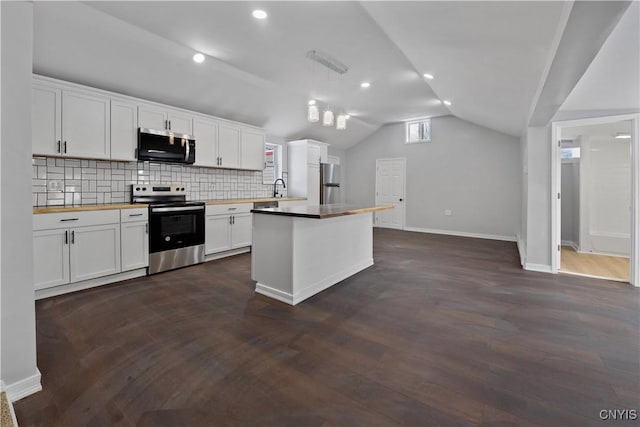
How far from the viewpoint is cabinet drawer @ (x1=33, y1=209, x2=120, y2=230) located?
292 centimetres

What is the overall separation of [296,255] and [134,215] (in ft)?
7.25

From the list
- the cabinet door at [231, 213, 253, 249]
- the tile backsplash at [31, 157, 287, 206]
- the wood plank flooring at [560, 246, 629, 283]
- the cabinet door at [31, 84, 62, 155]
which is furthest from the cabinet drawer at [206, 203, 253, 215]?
the wood plank flooring at [560, 246, 629, 283]

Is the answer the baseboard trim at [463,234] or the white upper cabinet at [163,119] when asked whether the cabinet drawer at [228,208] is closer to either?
the white upper cabinet at [163,119]

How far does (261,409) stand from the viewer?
4.96 ft

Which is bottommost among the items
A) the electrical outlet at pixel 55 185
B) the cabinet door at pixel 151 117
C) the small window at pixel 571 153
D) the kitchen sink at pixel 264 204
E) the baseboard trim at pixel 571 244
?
the baseboard trim at pixel 571 244

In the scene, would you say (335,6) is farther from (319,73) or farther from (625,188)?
(625,188)

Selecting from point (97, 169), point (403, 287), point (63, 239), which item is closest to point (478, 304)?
point (403, 287)

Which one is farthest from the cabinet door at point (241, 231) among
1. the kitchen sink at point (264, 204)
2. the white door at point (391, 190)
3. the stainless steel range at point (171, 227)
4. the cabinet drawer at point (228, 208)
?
the white door at point (391, 190)

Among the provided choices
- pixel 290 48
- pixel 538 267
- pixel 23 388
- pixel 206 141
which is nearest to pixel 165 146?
pixel 206 141

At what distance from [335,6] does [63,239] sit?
11.7ft

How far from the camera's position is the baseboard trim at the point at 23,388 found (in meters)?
1.56

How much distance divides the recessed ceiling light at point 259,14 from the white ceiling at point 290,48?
0.06m

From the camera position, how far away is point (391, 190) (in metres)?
8.22

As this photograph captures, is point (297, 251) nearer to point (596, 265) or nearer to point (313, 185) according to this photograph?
point (313, 185)
